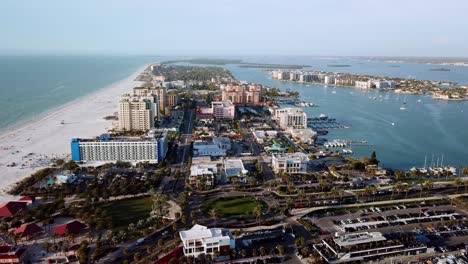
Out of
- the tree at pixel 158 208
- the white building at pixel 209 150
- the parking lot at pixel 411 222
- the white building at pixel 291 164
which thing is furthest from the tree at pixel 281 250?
the white building at pixel 209 150

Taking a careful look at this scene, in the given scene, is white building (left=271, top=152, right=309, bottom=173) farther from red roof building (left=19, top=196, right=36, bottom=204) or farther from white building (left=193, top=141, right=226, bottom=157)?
red roof building (left=19, top=196, right=36, bottom=204)

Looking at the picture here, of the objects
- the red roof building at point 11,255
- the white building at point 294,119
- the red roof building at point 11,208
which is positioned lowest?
the red roof building at point 11,255

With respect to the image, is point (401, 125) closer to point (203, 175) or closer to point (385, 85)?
point (203, 175)

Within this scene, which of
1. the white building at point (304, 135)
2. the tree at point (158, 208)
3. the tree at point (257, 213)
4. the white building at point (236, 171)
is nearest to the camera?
the tree at point (257, 213)

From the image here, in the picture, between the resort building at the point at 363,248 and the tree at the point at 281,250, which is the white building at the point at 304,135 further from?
the tree at the point at 281,250

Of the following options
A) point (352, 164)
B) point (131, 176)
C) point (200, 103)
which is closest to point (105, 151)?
point (131, 176)

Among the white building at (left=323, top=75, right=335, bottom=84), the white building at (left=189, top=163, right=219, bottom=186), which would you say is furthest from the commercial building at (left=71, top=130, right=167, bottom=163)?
the white building at (left=323, top=75, right=335, bottom=84)

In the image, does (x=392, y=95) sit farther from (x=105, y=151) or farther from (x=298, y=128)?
(x=105, y=151)

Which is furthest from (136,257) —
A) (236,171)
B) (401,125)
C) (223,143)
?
(401,125)
